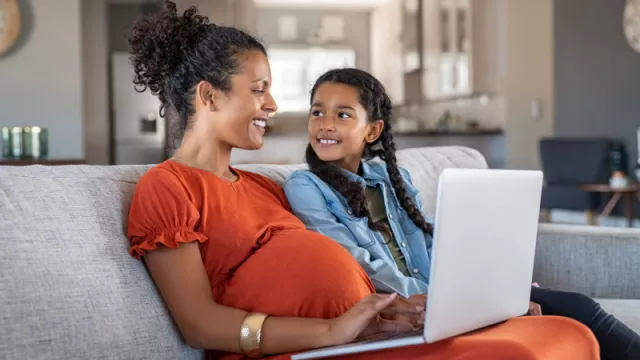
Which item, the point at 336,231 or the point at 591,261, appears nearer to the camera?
the point at 336,231

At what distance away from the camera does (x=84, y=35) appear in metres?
8.94

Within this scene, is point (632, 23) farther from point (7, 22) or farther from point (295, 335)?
point (295, 335)

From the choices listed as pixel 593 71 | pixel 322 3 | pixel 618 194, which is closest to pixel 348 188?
pixel 618 194

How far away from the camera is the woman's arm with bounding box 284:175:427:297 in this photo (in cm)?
169

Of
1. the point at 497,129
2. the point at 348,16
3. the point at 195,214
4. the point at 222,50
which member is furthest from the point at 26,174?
the point at 348,16

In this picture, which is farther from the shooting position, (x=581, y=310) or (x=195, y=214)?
(x=581, y=310)

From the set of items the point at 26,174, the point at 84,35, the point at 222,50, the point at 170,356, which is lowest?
the point at 170,356

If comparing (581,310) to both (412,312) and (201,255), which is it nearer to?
(412,312)

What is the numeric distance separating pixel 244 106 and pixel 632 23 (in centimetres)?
547

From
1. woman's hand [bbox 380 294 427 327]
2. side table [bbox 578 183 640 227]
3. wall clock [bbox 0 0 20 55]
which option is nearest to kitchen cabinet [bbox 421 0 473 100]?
side table [bbox 578 183 640 227]

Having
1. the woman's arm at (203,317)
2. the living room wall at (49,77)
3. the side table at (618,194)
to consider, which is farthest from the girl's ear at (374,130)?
the living room wall at (49,77)

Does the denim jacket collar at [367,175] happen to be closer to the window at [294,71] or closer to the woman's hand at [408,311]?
the woman's hand at [408,311]

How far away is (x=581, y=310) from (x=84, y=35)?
26.7ft

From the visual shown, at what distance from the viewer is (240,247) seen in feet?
4.83
